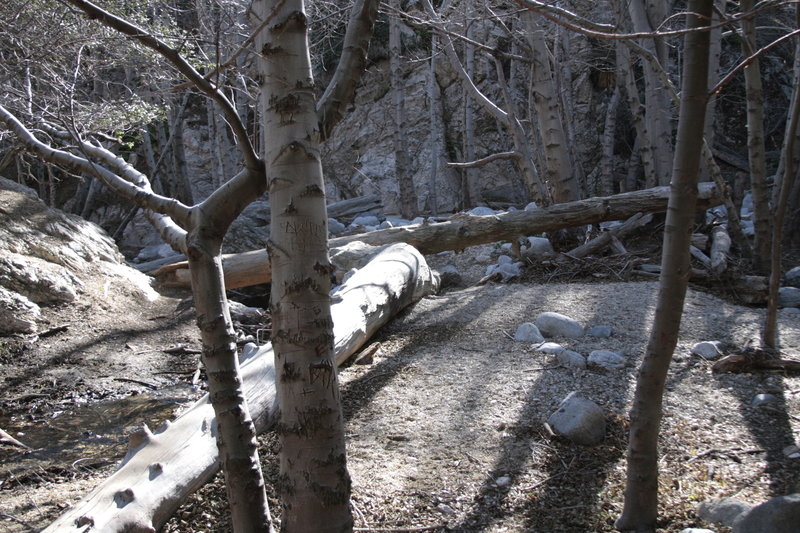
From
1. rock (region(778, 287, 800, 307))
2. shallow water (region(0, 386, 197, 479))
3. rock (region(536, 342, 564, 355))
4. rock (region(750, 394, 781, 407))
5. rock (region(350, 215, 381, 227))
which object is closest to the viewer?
rock (region(750, 394, 781, 407))

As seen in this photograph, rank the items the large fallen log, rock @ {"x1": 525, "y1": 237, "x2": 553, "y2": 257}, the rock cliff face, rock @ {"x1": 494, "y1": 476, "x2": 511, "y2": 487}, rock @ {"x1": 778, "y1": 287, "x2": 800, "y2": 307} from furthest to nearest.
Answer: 1. rock @ {"x1": 525, "y1": 237, "x2": 553, "y2": 257}
2. the rock cliff face
3. rock @ {"x1": 778, "y1": 287, "x2": 800, "y2": 307}
4. rock @ {"x1": 494, "y1": 476, "x2": 511, "y2": 487}
5. the large fallen log

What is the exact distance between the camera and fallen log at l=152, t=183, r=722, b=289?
749cm

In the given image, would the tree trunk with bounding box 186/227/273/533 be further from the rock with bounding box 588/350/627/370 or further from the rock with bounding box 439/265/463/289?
the rock with bounding box 439/265/463/289

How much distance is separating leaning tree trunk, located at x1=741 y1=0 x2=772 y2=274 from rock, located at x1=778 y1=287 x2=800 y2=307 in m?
0.61

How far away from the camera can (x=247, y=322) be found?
6.60 meters

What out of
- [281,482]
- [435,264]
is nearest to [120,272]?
[435,264]

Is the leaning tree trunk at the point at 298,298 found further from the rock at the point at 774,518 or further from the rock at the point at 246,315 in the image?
the rock at the point at 246,315

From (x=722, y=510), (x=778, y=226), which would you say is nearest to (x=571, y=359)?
(x=778, y=226)

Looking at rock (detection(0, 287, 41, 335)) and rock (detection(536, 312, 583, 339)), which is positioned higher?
rock (detection(0, 287, 41, 335))

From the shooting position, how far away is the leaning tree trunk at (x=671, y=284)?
1829 millimetres

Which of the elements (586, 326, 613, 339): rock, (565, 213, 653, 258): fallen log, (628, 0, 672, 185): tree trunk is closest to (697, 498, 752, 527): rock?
(586, 326, 613, 339): rock

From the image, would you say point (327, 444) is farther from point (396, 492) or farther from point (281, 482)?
point (396, 492)

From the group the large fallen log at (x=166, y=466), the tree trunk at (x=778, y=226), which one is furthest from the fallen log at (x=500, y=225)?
the tree trunk at (x=778, y=226)

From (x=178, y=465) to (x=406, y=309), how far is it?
3.46m
